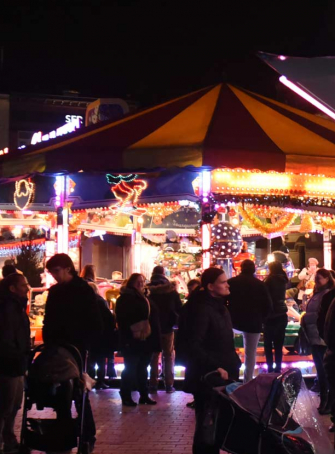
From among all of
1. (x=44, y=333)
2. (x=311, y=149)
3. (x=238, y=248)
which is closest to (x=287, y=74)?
(x=311, y=149)

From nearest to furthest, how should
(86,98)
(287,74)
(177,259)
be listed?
1. (287,74)
2. (177,259)
3. (86,98)

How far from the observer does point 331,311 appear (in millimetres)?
7746

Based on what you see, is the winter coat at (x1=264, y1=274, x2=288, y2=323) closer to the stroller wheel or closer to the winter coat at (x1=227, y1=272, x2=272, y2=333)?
the winter coat at (x1=227, y1=272, x2=272, y2=333)

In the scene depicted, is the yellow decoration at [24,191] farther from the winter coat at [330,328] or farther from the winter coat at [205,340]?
the winter coat at [205,340]

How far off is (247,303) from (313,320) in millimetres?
968

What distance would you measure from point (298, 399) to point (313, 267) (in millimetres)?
11392

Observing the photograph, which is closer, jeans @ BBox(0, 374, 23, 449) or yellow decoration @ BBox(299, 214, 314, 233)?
jeans @ BBox(0, 374, 23, 449)

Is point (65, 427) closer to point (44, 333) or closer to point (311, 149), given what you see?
point (44, 333)

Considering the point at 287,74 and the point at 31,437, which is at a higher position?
the point at 287,74

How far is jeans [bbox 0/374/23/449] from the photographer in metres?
7.34

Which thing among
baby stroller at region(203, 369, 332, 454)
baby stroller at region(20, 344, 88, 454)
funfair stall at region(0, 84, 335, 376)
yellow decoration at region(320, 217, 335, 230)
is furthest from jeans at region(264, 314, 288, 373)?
yellow decoration at region(320, 217, 335, 230)

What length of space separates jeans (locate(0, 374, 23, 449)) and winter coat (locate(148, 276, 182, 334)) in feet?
12.7

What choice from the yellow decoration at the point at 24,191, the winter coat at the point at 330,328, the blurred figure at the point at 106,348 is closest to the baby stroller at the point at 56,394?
the winter coat at the point at 330,328

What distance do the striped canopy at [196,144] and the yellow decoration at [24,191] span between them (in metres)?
2.05
